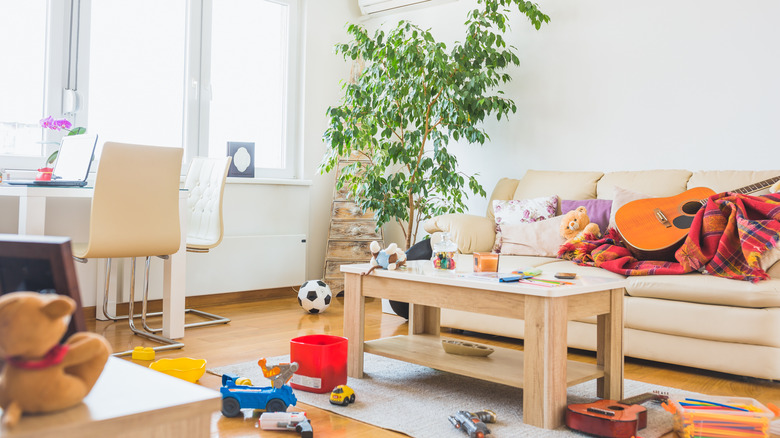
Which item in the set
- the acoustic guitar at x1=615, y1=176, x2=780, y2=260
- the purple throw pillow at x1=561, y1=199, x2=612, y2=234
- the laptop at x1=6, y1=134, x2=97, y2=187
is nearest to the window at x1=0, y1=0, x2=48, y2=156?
the laptop at x1=6, y1=134, x2=97, y2=187

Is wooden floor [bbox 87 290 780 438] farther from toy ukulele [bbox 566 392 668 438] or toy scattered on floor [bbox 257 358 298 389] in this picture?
toy ukulele [bbox 566 392 668 438]

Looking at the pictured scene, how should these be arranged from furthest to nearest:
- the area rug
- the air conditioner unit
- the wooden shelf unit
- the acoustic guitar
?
the air conditioner unit, the wooden shelf unit, the acoustic guitar, the area rug

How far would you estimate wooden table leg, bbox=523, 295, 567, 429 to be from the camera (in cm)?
186

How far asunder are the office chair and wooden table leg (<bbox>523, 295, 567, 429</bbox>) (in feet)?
6.49

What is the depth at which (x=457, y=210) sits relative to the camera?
4156 millimetres

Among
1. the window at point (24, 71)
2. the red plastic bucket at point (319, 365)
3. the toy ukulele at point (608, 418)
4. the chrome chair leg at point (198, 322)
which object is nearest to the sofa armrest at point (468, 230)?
the chrome chair leg at point (198, 322)

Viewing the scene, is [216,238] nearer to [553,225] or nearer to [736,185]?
[553,225]

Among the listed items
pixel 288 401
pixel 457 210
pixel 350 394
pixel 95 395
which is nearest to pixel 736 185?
pixel 457 210

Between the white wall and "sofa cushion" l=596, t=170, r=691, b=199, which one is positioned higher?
the white wall

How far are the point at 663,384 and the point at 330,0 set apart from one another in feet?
11.9

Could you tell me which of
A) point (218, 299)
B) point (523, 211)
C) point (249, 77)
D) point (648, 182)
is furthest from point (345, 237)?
point (648, 182)

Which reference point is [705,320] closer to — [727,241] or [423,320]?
[727,241]

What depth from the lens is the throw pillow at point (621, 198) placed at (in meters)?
3.15

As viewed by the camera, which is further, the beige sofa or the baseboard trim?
the baseboard trim
